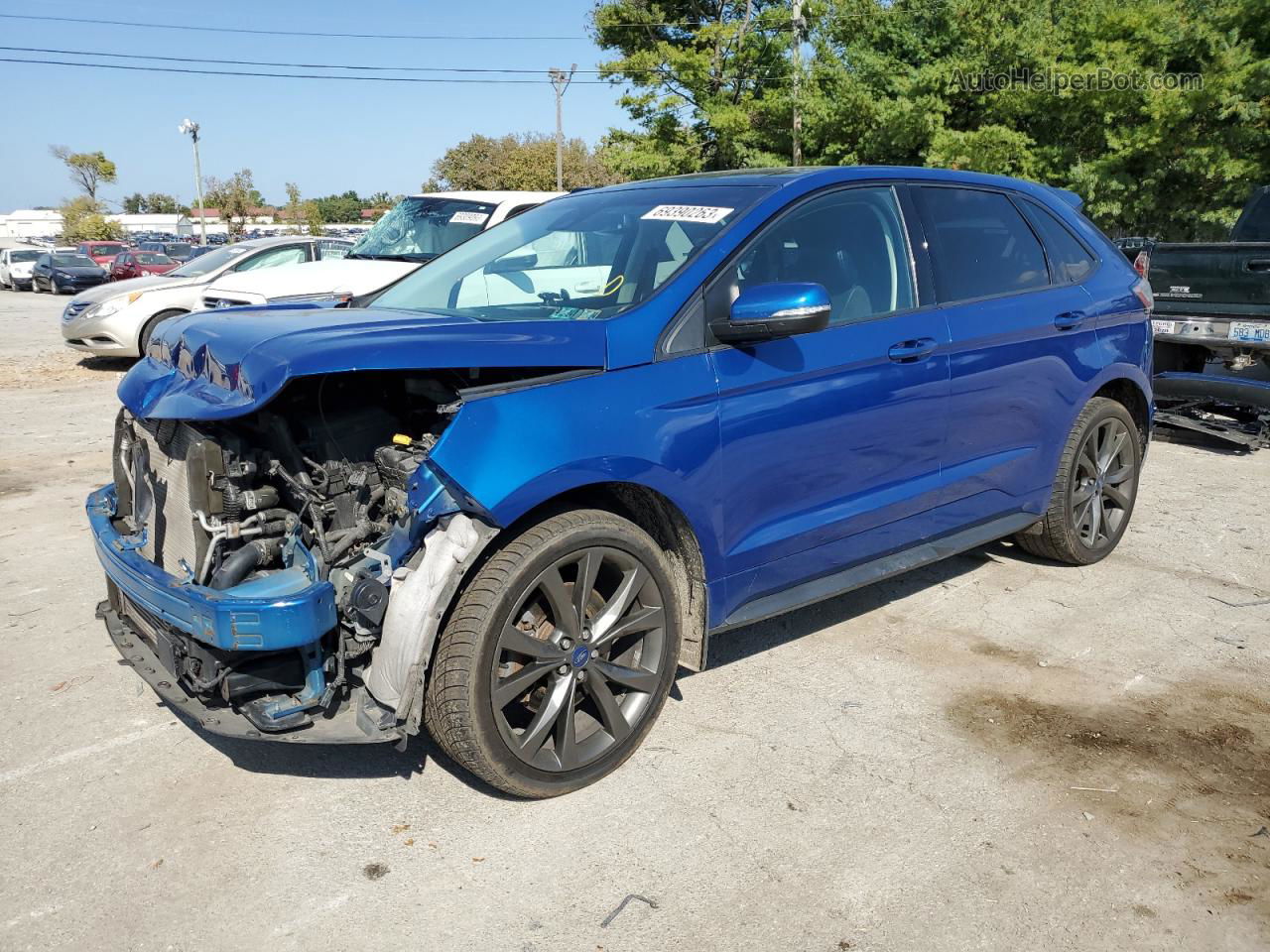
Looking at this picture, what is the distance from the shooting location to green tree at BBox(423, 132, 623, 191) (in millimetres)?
58594

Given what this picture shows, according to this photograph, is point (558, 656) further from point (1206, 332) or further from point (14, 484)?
point (1206, 332)

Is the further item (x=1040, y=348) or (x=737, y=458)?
(x=1040, y=348)

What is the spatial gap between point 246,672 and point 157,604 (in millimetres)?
352

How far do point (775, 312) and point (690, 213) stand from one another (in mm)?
743

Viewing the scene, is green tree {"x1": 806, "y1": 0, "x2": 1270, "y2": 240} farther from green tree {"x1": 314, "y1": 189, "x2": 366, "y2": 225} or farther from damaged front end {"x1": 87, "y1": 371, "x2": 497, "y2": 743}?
green tree {"x1": 314, "y1": 189, "x2": 366, "y2": 225}

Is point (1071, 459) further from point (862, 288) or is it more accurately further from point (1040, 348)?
point (862, 288)

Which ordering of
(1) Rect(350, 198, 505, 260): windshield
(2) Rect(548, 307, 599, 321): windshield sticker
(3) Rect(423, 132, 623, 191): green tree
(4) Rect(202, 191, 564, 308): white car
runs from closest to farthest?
(2) Rect(548, 307, 599, 321): windshield sticker < (4) Rect(202, 191, 564, 308): white car < (1) Rect(350, 198, 505, 260): windshield < (3) Rect(423, 132, 623, 191): green tree

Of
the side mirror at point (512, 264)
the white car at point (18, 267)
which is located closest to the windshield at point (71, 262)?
the white car at point (18, 267)

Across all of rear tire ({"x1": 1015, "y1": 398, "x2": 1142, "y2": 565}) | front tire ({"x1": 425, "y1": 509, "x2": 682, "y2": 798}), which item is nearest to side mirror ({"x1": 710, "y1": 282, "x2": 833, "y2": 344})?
front tire ({"x1": 425, "y1": 509, "x2": 682, "y2": 798})

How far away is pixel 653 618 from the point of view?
3.29 meters

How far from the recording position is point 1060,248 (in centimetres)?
483

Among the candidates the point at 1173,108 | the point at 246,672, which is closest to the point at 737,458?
the point at 246,672

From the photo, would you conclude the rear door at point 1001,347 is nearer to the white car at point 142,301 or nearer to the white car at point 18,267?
the white car at point 142,301

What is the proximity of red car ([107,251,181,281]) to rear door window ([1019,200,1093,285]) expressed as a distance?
2740cm
